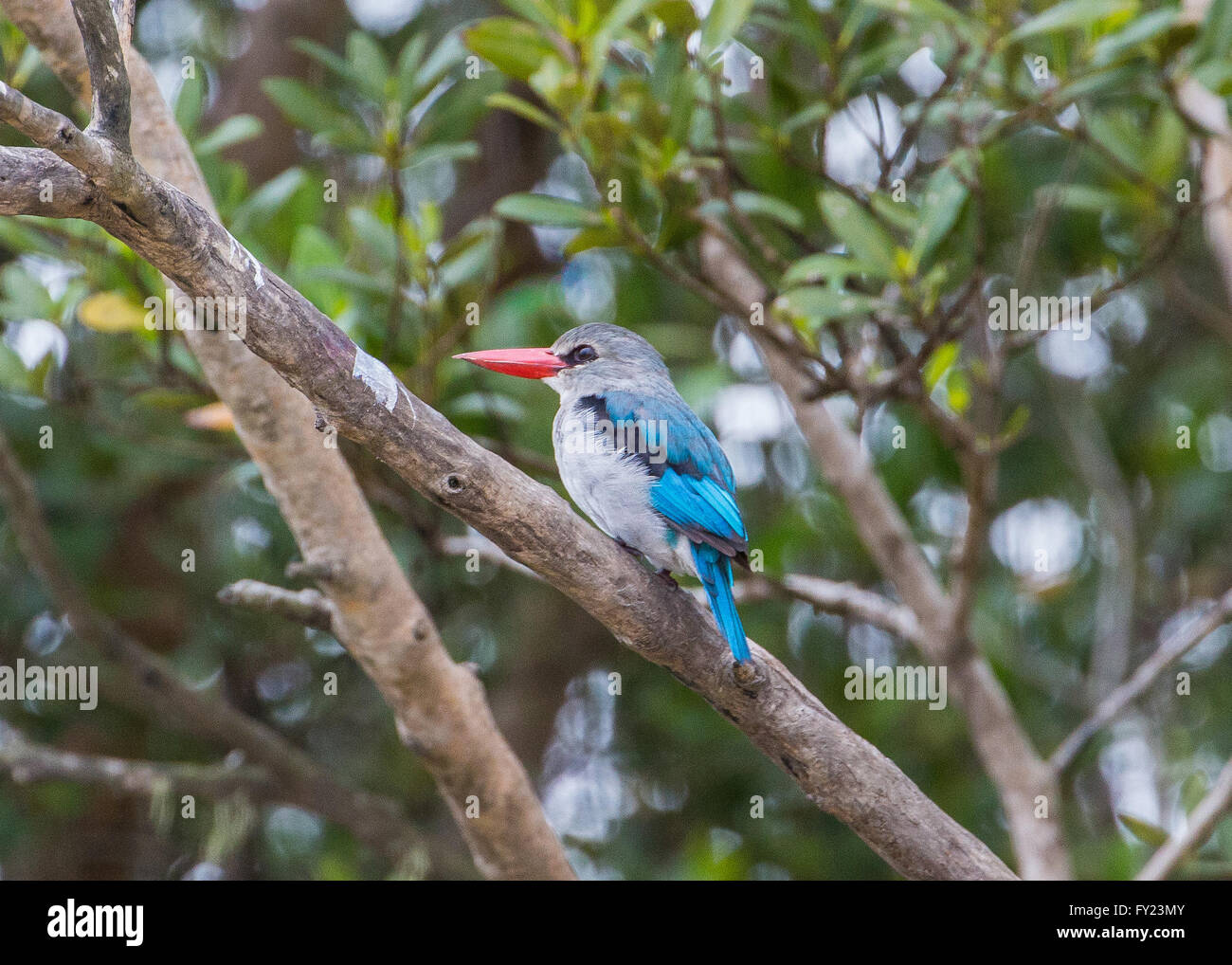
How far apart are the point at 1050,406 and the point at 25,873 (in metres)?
4.28

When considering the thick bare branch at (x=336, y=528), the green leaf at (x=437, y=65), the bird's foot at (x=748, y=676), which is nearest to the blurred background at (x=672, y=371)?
the green leaf at (x=437, y=65)

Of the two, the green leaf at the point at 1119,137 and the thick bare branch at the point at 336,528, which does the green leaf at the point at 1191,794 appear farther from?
the thick bare branch at the point at 336,528

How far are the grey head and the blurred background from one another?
25 cm

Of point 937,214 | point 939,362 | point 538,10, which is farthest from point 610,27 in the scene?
point 939,362

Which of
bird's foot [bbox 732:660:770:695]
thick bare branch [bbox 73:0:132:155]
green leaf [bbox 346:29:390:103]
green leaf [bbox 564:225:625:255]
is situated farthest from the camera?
green leaf [bbox 346:29:390:103]

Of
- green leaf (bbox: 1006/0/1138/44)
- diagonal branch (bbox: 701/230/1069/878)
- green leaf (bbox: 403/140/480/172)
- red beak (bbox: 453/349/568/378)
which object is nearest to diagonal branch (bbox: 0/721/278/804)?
red beak (bbox: 453/349/568/378)

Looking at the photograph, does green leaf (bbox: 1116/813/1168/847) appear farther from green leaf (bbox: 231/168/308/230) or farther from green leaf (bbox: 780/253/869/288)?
green leaf (bbox: 231/168/308/230)

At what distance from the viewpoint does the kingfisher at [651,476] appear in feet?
7.88

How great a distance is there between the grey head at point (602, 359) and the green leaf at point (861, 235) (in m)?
0.55

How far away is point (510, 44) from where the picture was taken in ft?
9.45

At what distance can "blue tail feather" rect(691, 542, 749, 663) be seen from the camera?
223 cm

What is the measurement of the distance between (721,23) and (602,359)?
835mm
